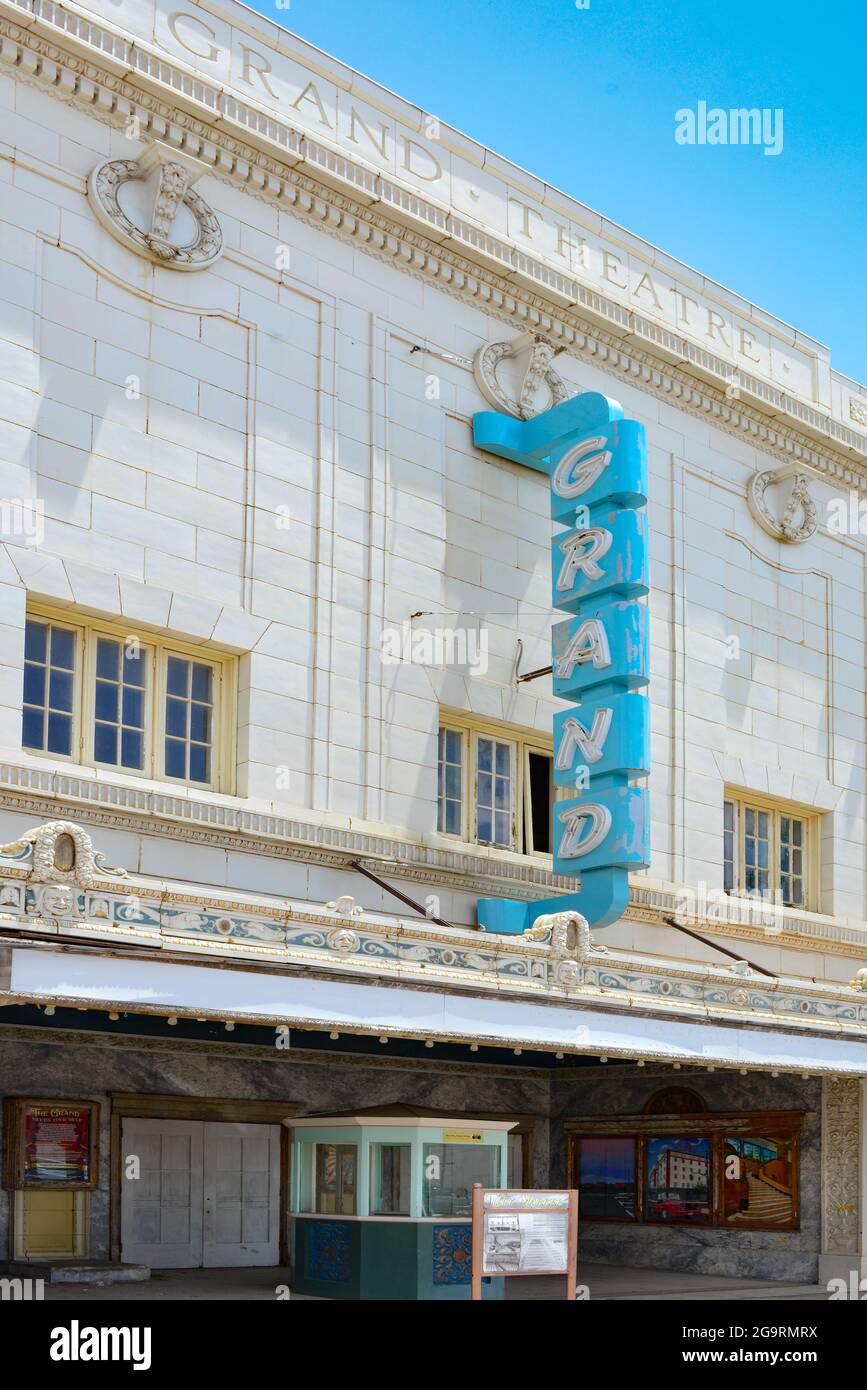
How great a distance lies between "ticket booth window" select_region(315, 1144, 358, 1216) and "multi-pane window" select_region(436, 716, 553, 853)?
500cm

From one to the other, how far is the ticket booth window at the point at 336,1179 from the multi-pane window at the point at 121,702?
171 inches

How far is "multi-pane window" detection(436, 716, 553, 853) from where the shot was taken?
2294 cm

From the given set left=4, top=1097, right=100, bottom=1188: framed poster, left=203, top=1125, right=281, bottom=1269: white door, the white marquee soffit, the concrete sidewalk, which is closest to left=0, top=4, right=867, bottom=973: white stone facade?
left=4, top=1097, right=100, bottom=1188: framed poster

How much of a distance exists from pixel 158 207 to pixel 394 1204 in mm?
11333

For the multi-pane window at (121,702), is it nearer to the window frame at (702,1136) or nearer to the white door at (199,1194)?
the white door at (199,1194)

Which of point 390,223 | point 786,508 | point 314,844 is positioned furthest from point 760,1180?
point 390,223

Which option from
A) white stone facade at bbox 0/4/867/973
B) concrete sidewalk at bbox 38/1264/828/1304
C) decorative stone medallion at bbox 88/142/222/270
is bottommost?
concrete sidewalk at bbox 38/1264/828/1304

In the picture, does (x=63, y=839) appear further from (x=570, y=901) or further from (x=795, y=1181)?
(x=795, y=1181)

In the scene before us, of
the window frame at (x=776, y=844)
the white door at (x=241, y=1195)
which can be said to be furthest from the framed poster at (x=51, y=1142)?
the window frame at (x=776, y=844)

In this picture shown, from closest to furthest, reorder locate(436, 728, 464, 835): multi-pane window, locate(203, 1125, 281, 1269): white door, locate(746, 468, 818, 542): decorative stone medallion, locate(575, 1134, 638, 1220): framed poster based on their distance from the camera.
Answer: locate(203, 1125, 281, 1269): white door
locate(436, 728, 464, 835): multi-pane window
locate(575, 1134, 638, 1220): framed poster
locate(746, 468, 818, 542): decorative stone medallion

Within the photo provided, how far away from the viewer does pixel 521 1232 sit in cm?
1702

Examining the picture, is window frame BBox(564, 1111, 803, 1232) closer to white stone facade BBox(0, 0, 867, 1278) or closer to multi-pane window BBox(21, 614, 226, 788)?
white stone facade BBox(0, 0, 867, 1278)
